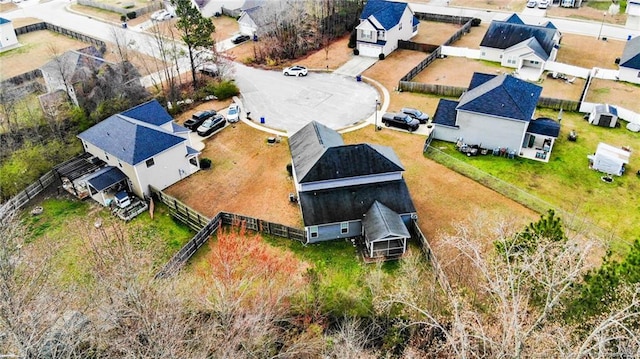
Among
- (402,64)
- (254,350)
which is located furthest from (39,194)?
(402,64)

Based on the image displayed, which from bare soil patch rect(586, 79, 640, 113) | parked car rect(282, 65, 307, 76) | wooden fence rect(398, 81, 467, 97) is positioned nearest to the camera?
bare soil patch rect(586, 79, 640, 113)

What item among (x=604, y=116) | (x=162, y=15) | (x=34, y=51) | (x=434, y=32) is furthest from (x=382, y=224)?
(x=34, y=51)

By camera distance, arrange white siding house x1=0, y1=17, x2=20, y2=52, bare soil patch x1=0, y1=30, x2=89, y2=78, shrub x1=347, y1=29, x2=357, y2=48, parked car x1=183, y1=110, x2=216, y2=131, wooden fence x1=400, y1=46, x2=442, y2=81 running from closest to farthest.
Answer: parked car x1=183, y1=110, x2=216, y2=131 < wooden fence x1=400, y1=46, x2=442, y2=81 < bare soil patch x1=0, y1=30, x2=89, y2=78 < shrub x1=347, y1=29, x2=357, y2=48 < white siding house x1=0, y1=17, x2=20, y2=52

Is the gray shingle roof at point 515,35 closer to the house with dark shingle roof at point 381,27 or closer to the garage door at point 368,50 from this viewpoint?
the house with dark shingle roof at point 381,27

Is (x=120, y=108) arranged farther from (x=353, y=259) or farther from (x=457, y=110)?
(x=457, y=110)

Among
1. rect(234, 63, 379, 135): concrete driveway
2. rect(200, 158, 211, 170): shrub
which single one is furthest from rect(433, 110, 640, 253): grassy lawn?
rect(200, 158, 211, 170): shrub

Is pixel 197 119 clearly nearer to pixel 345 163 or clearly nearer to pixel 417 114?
pixel 345 163

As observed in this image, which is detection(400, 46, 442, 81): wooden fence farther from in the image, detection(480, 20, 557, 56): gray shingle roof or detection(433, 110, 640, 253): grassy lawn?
detection(433, 110, 640, 253): grassy lawn
